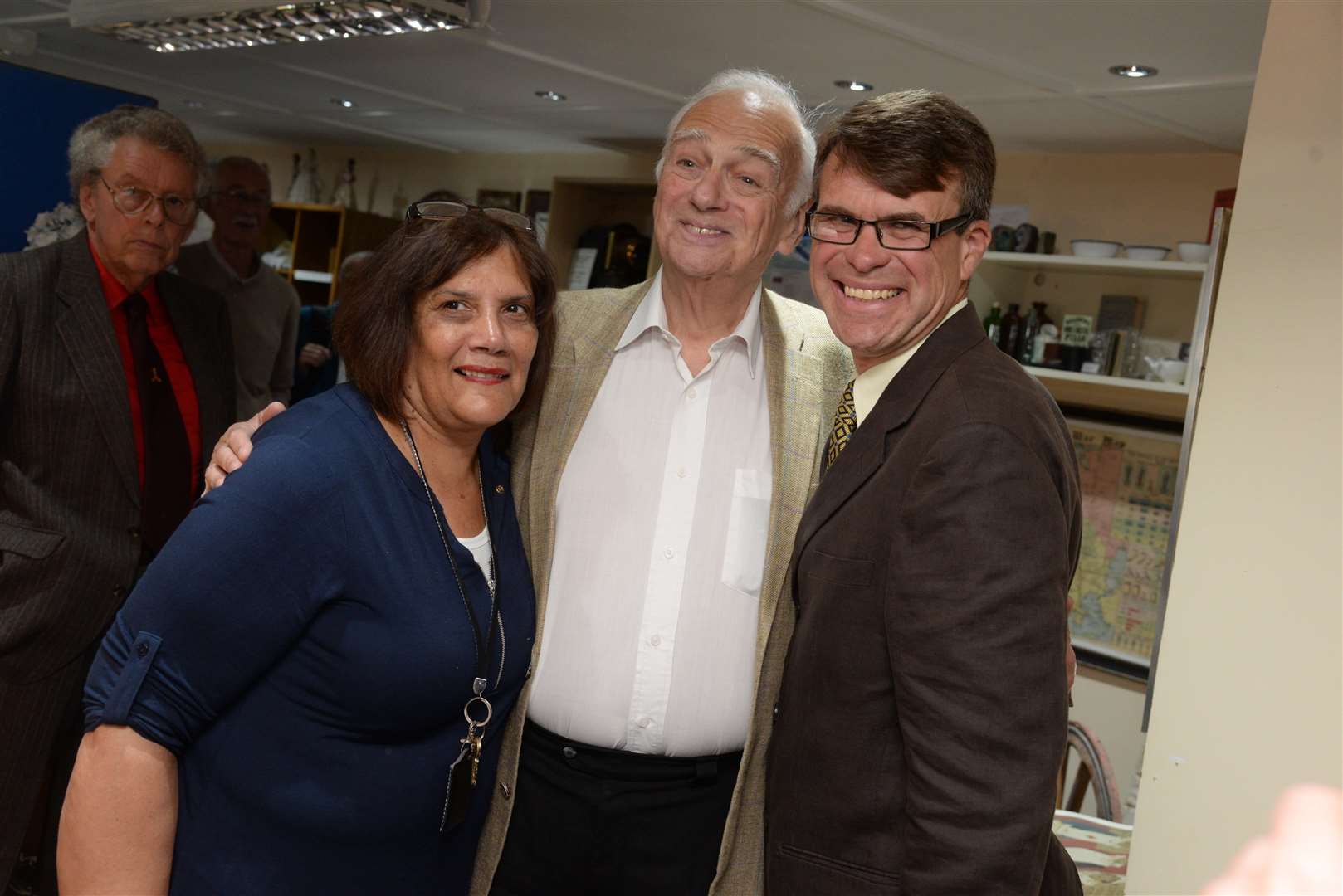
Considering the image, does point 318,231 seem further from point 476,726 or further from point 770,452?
point 476,726

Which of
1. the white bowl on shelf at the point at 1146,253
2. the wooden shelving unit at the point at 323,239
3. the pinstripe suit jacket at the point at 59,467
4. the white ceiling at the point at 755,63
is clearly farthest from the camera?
the wooden shelving unit at the point at 323,239

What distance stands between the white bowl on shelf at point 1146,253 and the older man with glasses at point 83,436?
10.7 ft

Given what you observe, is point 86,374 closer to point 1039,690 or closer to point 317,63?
point 1039,690

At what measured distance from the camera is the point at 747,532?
1902mm

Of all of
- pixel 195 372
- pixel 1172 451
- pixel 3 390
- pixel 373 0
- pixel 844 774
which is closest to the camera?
pixel 844 774

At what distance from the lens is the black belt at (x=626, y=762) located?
1.83 meters

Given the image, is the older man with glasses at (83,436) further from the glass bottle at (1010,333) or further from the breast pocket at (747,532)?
the glass bottle at (1010,333)

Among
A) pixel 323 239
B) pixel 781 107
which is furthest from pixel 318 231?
pixel 781 107

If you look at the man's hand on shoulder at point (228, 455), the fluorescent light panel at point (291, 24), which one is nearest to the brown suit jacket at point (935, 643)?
the man's hand on shoulder at point (228, 455)

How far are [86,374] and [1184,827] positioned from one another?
7.65ft

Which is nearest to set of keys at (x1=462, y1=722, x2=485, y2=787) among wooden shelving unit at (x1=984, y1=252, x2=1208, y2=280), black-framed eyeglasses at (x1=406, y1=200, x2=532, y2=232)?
black-framed eyeglasses at (x1=406, y1=200, x2=532, y2=232)

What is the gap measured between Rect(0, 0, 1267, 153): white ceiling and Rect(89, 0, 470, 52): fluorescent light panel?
0.85 feet

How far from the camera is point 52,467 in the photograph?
2355mm

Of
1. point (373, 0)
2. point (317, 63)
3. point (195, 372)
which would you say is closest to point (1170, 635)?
point (195, 372)
